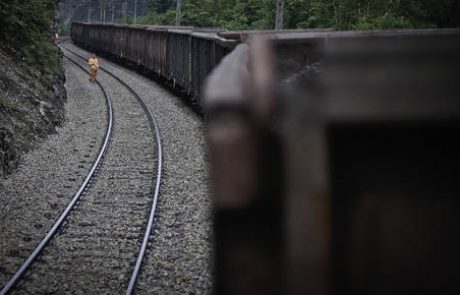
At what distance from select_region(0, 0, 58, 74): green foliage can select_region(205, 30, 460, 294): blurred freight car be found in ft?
52.1

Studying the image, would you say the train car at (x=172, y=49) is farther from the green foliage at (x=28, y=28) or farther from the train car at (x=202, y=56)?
the green foliage at (x=28, y=28)

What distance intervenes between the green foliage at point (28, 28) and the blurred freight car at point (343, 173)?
625 inches

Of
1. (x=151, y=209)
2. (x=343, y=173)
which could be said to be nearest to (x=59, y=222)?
(x=151, y=209)

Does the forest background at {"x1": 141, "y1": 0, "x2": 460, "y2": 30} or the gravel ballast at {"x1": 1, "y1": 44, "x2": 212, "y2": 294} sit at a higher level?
the forest background at {"x1": 141, "y1": 0, "x2": 460, "y2": 30}

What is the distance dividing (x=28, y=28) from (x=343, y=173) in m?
17.9

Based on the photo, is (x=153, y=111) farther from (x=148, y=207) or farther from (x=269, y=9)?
(x=269, y=9)

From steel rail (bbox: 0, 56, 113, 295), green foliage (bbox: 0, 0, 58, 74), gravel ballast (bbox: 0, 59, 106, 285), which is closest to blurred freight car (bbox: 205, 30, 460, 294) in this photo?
steel rail (bbox: 0, 56, 113, 295)

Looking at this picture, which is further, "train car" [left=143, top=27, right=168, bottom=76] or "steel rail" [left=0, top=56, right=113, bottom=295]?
"train car" [left=143, top=27, right=168, bottom=76]

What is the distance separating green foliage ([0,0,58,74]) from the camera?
16.5 metres

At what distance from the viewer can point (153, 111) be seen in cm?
1820

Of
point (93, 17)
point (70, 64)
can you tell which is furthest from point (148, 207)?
point (93, 17)

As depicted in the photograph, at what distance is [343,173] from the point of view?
183 centimetres

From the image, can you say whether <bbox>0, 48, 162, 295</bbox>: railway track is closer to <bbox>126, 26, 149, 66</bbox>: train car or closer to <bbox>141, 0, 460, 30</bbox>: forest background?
<bbox>141, 0, 460, 30</bbox>: forest background

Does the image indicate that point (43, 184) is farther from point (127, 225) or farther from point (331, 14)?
point (331, 14)
